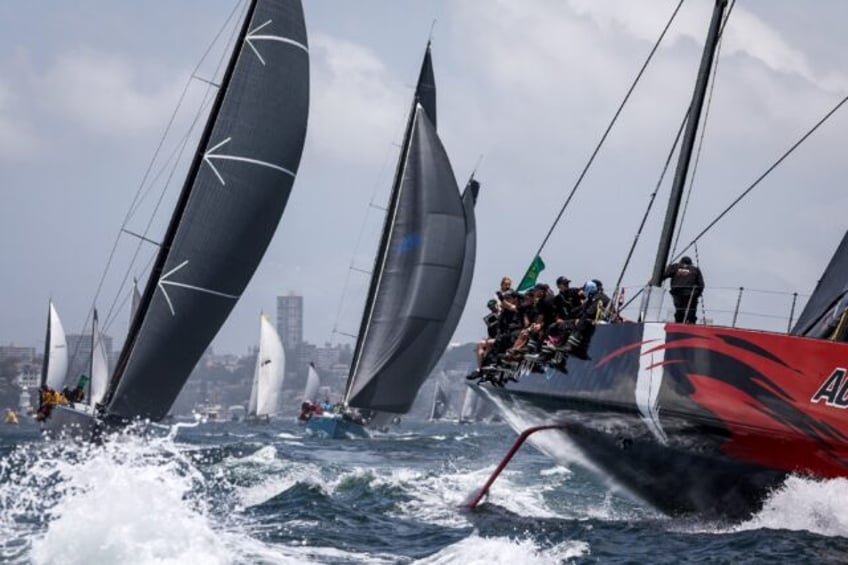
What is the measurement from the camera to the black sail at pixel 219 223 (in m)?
29.5

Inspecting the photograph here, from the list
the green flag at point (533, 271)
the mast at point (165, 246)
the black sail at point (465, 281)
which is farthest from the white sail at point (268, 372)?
the green flag at point (533, 271)

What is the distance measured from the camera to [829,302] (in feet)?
52.2

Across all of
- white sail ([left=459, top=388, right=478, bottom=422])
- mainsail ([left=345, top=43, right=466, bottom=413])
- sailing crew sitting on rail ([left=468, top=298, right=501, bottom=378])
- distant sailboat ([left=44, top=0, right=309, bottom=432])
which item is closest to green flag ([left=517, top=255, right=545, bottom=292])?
sailing crew sitting on rail ([left=468, top=298, right=501, bottom=378])

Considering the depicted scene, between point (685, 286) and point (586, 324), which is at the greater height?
point (685, 286)

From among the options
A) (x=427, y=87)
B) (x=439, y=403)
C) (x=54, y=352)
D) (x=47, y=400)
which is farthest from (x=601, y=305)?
(x=439, y=403)

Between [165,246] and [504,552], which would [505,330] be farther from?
[165,246]

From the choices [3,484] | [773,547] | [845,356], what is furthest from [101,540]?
[3,484]

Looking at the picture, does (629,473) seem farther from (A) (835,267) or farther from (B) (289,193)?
(B) (289,193)

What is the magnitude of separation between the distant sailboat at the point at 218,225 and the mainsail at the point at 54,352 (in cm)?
4062

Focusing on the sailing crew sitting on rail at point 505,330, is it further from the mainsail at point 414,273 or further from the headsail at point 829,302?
the mainsail at point 414,273

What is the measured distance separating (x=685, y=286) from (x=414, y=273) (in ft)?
82.7

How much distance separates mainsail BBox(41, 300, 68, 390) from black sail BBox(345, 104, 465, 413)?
3150cm

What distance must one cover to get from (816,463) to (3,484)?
16094 millimetres

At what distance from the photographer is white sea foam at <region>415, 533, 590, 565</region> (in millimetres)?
13258
